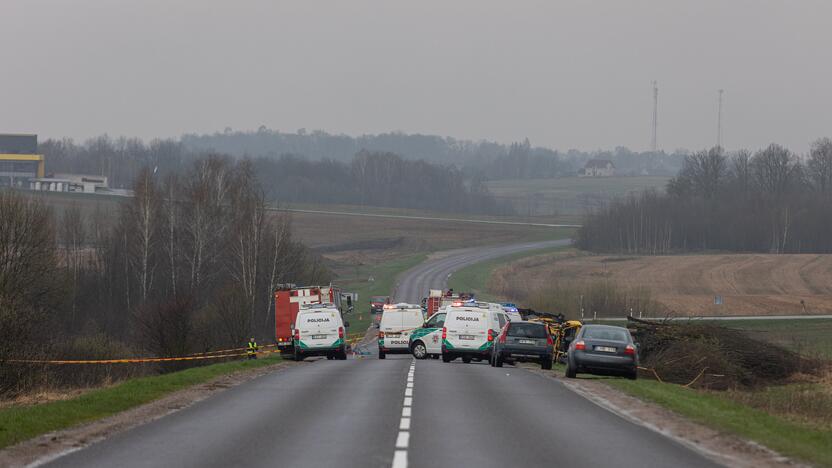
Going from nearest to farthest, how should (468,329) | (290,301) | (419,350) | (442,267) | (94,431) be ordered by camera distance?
(94,431) → (468,329) → (419,350) → (290,301) → (442,267)

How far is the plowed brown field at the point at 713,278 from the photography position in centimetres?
8594

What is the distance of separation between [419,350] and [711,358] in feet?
42.7

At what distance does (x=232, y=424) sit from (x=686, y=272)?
299 feet

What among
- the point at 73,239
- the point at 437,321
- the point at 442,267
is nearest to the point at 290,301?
the point at 437,321

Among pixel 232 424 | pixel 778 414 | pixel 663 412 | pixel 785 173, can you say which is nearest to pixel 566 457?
pixel 232 424

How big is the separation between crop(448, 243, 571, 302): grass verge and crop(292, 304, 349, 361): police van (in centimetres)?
5022

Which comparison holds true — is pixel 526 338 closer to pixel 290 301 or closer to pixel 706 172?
pixel 290 301

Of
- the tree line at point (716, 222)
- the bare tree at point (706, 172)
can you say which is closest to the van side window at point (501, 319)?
the tree line at point (716, 222)

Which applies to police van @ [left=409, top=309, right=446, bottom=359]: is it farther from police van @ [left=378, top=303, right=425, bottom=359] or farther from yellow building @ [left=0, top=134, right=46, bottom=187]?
yellow building @ [left=0, top=134, right=46, bottom=187]

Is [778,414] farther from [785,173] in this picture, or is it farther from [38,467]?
[785,173]

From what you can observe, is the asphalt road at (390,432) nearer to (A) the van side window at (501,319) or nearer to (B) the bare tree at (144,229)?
(A) the van side window at (501,319)

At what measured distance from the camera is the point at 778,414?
69.9ft

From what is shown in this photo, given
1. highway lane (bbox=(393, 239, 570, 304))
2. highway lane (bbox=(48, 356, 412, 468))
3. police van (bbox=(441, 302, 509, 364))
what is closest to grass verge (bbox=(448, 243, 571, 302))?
highway lane (bbox=(393, 239, 570, 304))

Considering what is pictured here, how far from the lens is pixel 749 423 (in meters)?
18.1
